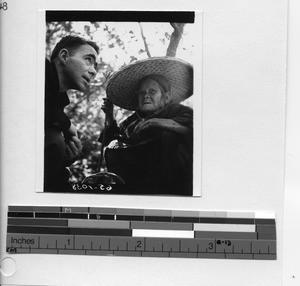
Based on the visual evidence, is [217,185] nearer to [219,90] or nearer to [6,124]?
[219,90]

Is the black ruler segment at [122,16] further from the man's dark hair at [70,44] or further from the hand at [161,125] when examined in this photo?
the hand at [161,125]

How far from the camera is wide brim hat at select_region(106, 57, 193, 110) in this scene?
2.51 ft

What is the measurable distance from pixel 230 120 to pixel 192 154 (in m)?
0.09

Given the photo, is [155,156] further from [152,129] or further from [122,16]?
[122,16]

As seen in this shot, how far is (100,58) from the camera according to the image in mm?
772

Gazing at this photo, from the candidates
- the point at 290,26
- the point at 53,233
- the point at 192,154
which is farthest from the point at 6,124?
the point at 290,26

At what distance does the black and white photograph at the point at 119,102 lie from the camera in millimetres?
765

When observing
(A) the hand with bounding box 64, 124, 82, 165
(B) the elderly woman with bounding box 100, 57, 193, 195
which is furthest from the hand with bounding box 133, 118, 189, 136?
(A) the hand with bounding box 64, 124, 82, 165

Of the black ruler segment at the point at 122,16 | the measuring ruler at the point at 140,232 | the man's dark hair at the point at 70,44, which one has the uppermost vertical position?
the black ruler segment at the point at 122,16

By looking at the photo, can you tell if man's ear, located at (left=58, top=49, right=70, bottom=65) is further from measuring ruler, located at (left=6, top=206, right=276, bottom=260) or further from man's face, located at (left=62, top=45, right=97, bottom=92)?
measuring ruler, located at (left=6, top=206, right=276, bottom=260)

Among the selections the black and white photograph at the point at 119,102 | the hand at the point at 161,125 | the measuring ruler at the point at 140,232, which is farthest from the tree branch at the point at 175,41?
the measuring ruler at the point at 140,232

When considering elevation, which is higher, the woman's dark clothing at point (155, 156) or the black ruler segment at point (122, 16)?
the black ruler segment at point (122, 16)

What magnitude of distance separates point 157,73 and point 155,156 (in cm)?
14

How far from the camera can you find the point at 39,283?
0.79 metres
